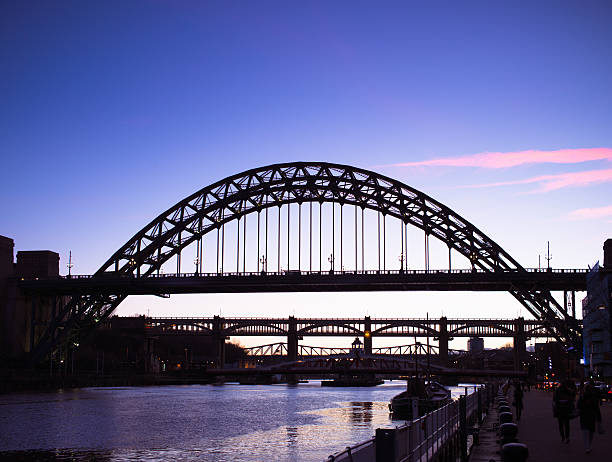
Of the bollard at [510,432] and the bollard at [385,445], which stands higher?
the bollard at [385,445]

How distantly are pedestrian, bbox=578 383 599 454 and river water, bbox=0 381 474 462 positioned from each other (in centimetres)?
1205

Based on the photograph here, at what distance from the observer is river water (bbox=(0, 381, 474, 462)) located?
98.0 feet

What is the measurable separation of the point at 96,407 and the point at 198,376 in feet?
276

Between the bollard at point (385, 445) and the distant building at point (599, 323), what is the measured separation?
5756 cm

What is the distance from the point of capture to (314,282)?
74500 millimetres

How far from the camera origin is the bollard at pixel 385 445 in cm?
1120

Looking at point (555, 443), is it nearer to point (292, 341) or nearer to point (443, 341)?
point (443, 341)

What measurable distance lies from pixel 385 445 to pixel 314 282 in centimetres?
6328

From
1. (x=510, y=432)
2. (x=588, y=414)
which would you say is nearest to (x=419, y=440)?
(x=510, y=432)

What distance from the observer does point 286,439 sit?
36.4m

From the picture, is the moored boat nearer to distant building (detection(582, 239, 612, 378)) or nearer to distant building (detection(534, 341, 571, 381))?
distant building (detection(582, 239, 612, 378))

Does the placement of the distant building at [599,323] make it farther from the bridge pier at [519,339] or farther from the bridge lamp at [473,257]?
the bridge pier at [519,339]

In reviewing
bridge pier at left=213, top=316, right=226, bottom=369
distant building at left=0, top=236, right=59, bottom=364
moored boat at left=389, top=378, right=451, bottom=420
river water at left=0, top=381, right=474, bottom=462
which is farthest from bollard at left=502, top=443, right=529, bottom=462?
bridge pier at left=213, top=316, right=226, bottom=369

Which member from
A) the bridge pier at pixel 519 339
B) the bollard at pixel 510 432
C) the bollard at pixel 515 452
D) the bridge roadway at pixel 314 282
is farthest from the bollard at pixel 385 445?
the bridge pier at pixel 519 339
